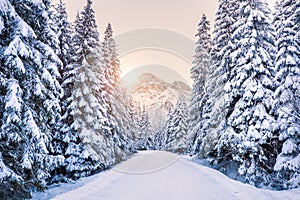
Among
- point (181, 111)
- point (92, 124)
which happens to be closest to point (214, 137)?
point (92, 124)

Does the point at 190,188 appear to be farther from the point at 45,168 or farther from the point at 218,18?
the point at 218,18

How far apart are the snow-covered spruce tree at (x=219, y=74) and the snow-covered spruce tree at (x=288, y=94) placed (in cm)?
411

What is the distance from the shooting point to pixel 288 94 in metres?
14.1

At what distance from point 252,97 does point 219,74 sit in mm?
5990

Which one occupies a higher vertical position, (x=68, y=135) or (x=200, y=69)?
(x=200, y=69)

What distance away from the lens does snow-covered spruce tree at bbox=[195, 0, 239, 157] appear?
19234 millimetres

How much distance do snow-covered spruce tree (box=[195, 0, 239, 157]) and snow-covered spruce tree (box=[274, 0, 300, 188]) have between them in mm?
4114

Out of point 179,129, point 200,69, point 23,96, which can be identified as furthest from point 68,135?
point 179,129

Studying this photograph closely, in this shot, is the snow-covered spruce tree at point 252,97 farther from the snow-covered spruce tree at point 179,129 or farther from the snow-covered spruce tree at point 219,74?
the snow-covered spruce tree at point 179,129

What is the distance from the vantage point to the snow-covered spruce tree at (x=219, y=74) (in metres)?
19.2

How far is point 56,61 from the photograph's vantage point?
12.5 meters

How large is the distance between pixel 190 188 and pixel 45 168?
7.26m

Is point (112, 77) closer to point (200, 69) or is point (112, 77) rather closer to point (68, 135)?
point (200, 69)

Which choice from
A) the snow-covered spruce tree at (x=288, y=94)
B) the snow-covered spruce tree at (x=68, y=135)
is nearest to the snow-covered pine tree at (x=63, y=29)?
the snow-covered spruce tree at (x=68, y=135)
